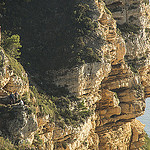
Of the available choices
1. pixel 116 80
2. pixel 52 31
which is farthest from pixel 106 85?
pixel 52 31

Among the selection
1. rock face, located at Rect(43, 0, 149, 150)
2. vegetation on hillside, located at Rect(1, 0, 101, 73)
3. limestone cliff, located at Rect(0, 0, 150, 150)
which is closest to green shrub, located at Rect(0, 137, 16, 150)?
limestone cliff, located at Rect(0, 0, 150, 150)

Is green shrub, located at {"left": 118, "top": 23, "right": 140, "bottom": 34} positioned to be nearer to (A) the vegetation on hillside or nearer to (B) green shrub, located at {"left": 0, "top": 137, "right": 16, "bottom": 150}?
(A) the vegetation on hillside

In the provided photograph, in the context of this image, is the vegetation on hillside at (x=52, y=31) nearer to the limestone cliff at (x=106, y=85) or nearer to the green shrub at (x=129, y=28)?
the limestone cliff at (x=106, y=85)

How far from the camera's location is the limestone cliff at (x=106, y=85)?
3323 cm

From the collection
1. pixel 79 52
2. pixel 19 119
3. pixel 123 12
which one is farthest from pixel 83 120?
pixel 123 12

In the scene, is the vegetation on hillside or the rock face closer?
the vegetation on hillside

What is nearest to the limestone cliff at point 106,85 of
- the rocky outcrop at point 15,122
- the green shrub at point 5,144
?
the rocky outcrop at point 15,122

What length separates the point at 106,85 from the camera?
51000mm

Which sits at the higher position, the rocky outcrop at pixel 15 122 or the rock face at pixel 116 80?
the rock face at pixel 116 80

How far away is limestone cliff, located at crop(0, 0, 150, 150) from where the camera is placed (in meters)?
33.2

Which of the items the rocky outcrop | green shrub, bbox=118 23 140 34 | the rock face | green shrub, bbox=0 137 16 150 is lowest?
green shrub, bbox=0 137 16 150

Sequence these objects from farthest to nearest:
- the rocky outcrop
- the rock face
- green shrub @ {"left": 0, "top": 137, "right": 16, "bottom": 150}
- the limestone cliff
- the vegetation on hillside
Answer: the rock face < the vegetation on hillside < the limestone cliff < the rocky outcrop < green shrub @ {"left": 0, "top": 137, "right": 16, "bottom": 150}

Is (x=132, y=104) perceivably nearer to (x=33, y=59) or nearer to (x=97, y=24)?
(x=97, y=24)

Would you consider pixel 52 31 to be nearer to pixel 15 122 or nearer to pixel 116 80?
pixel 116 80
